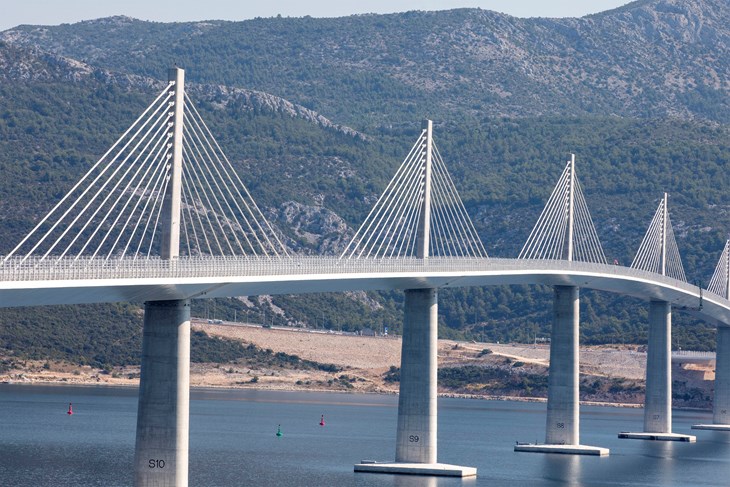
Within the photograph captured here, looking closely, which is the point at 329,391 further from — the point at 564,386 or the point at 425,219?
the point at 425,219

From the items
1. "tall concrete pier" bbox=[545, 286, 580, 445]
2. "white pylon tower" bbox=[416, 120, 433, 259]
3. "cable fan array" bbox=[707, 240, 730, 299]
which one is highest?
"cable fan array" bbox=[707, 240, 730, 299]

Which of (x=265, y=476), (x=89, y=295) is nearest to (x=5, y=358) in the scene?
(x=265, y=476)

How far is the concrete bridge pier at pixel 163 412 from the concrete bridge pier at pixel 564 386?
48.1m

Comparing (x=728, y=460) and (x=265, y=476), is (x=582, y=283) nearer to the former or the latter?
(x=728, y=460)

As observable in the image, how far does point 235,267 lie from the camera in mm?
66938

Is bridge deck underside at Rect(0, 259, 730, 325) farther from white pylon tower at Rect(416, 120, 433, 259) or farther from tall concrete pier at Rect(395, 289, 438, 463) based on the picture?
tall concrete pier at Rect(395, 289, 438, 463)

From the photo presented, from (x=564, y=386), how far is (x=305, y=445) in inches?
654

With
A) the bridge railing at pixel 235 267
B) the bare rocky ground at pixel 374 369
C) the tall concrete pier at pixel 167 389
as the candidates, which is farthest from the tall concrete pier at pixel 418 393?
the bare rocky ground at pixel 374 369

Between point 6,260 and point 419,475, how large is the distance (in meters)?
→ 37.6

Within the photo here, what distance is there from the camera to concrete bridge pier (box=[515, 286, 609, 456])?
356ft

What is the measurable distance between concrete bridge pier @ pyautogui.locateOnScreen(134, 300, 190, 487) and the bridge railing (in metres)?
2.84

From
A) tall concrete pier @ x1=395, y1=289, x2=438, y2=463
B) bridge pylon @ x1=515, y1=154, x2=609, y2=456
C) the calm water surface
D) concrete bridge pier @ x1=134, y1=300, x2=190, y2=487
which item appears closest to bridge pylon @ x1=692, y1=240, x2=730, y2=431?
the calm water surface

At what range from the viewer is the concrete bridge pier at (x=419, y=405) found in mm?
86688

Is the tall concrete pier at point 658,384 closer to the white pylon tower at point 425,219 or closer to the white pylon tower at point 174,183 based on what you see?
the white pylon tower at point 425,219
